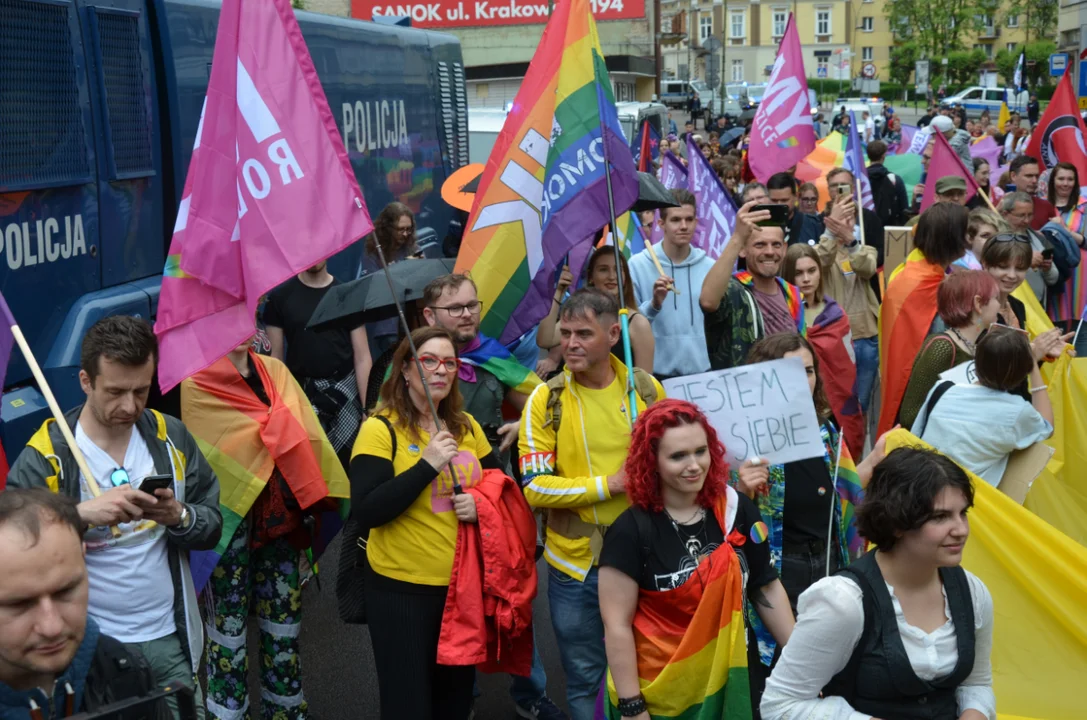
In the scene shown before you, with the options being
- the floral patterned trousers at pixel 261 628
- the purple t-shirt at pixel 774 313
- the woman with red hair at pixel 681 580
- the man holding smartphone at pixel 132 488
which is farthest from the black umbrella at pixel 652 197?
the man holding smartphone at pixel 132 488

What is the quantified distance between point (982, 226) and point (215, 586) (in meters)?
5.62

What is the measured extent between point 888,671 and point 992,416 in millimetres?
2119

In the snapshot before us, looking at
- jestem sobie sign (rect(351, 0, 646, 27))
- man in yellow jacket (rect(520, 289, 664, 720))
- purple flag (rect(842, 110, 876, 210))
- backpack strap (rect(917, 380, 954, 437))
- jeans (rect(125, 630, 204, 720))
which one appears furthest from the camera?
jestem sobie sign (rect(351, 0, 646, 27))

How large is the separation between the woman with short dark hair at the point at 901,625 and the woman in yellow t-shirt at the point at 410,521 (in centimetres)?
152

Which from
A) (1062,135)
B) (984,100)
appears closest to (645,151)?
(1062,135)

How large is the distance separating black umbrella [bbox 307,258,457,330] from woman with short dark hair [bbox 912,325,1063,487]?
2336 mm

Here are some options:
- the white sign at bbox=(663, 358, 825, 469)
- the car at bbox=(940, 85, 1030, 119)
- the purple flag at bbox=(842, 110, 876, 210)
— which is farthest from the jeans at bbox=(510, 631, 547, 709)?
the car at bbox=(940, 85, 1030, 119)

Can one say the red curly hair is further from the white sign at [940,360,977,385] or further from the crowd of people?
the white sign at [940,360,977,385]

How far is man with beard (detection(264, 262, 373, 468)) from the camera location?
622 cm

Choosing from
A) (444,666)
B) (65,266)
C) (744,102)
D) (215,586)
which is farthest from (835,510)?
(744,102)

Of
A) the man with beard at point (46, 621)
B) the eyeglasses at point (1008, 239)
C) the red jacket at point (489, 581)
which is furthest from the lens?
the eyeglasses at point (1008, 239)

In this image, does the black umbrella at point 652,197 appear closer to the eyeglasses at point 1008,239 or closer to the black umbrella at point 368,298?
the black umbrella at point 368,298

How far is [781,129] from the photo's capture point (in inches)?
412

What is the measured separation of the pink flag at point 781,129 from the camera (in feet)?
34.1
